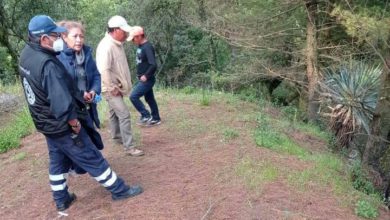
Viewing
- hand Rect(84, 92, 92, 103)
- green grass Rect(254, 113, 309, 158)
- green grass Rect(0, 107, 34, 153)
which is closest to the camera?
hand Rect(84, 92, 92, 103)

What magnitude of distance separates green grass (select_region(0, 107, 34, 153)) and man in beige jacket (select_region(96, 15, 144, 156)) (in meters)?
2.89

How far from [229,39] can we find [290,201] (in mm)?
9381

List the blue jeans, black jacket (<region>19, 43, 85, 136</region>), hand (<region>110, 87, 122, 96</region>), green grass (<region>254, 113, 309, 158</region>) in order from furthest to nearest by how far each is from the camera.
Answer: green grass (<region>254, 113, 309, 158</region>) < hand (<region>110, 87, 122, 96</region>) < the blue jeans < black jacket (<region>19, 43, 85, 136</region>)

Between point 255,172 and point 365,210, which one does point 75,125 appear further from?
point 365,210

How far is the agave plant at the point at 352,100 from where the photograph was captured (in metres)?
10.8

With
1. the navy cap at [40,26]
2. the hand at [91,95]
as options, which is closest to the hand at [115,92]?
the hand at [91,95]

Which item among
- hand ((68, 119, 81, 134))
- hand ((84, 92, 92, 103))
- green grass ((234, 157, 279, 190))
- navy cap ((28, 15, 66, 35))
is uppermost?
navy cap ((28, 15, 66, 35))

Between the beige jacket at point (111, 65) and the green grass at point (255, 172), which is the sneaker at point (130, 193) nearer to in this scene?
the green grass at point (255, 172)

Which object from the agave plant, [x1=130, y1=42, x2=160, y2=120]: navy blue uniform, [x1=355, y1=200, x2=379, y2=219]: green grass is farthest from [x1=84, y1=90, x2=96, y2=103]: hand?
the agave plant

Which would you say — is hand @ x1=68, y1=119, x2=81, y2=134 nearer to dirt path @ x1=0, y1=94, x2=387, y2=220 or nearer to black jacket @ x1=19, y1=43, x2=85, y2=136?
black jacket @ x1=19, y1=43, x2=85, y2=136

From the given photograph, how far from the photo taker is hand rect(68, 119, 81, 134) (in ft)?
16.5

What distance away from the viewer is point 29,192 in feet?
21.0

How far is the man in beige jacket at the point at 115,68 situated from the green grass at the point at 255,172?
1718 millimetres

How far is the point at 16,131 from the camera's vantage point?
9211 millimetres
